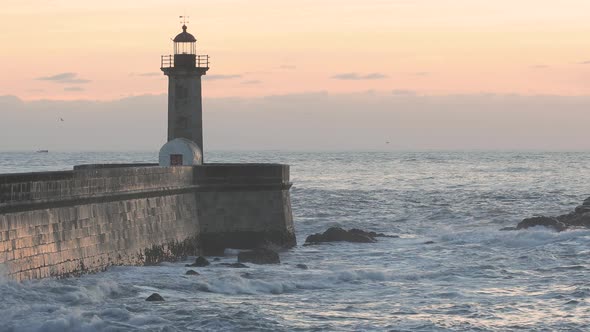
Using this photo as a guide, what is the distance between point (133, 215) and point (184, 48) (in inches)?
352

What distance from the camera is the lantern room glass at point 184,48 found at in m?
29.3

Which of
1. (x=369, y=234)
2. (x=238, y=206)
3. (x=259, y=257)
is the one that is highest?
(x=238, y=206)

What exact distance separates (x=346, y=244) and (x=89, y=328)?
46.5 ft

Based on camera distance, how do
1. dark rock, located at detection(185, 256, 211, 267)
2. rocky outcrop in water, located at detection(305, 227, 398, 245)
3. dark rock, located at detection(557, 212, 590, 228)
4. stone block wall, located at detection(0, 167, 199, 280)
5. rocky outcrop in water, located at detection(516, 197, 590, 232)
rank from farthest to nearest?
dark rock, located at detection(557, 212, 590, 228) → rocky outcrop in water, located at detection(516, 197, 590, 232) → rocky outcrop in water, located at detection(305, 227, 398, 245) → dark rock, located at detection(185, 256, 211, 267) → stone block wall, located at detection(0, 167, 199, 280)

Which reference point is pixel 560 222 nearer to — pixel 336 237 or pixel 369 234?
pixel 369 234

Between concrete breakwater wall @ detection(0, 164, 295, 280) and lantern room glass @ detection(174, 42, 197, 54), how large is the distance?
380 cm

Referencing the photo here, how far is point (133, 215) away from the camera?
21.5 m

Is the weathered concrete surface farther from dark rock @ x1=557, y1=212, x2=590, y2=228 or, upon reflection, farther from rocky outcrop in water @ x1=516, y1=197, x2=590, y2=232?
dark rock @ x1=557, y1=212, x2=590, y2=228

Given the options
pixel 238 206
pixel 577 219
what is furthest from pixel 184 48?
pixel 577 219

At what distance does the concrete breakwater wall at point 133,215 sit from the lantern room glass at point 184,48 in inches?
150

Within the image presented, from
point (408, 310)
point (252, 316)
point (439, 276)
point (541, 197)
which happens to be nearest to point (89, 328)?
point (252, 316)

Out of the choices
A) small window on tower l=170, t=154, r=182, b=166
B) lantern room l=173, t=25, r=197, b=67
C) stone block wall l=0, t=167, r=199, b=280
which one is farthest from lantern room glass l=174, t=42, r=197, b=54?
stone block wall l=0, t=167, r=199, b=280

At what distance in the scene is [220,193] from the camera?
25.4m

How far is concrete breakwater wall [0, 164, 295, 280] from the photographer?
1684cm
